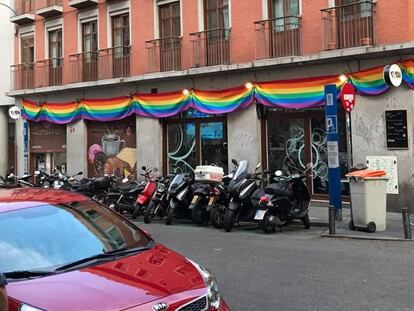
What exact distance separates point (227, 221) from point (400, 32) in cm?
691

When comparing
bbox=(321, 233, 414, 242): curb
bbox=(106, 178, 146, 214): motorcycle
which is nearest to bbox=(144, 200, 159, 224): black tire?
bbox=(106, 178, 146, 214): motorcycle

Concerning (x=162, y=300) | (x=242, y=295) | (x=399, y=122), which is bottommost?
(x=242, y=295)

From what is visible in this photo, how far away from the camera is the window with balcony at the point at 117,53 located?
21281 millimetres

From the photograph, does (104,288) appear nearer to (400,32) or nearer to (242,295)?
(242,295)

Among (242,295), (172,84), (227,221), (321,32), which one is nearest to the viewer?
(242,295)

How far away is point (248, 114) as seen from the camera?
57.3 feet

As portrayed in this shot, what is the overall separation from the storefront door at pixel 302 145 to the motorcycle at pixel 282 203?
418 cm

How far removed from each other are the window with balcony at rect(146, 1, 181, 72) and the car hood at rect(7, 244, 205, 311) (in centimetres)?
1568

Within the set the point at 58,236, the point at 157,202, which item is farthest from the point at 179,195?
the point at 58,236

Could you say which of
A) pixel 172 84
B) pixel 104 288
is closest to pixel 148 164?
pixel 172 84

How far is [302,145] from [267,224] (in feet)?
18.7

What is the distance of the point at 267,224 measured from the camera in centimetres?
1145

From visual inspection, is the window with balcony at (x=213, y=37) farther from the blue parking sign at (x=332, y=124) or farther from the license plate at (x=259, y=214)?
the license plate at (x=259, y=214)

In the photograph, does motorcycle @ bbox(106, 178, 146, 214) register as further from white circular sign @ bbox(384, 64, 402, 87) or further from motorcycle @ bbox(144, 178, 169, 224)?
white circular sign @ bbox(384, 64, 402, 87)
